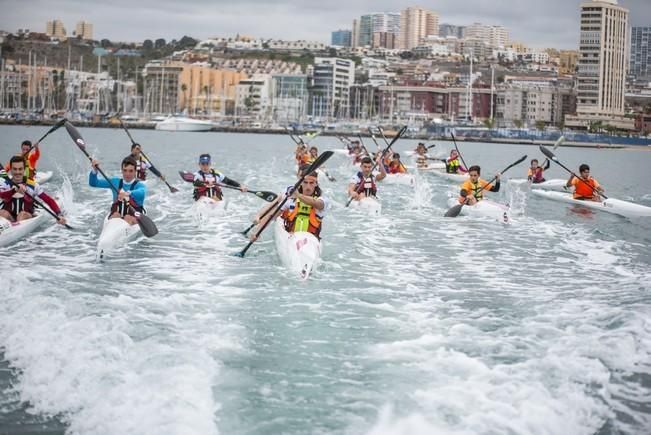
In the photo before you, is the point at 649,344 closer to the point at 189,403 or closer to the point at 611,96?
the point at 189,403

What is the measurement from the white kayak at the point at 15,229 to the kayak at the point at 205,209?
132 inches

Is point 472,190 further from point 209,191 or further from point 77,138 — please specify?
point 77,138

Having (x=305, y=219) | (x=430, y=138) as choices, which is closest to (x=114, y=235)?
(x=305, y=219)

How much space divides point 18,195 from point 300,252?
19.0ft

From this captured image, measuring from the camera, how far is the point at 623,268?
41.7 feet

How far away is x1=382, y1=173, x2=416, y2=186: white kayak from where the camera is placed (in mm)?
25609

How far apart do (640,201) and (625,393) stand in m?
23.0

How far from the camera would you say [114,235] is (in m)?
12.3

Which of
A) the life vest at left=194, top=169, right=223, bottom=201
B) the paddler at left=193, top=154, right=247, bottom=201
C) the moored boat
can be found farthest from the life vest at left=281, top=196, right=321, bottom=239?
the moored boat

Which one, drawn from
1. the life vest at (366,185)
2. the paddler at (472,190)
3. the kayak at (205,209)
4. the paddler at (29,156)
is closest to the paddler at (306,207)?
the kayak at (205,209)

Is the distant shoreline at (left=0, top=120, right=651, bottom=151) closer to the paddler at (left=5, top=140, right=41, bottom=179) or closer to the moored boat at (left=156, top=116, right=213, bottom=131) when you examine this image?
the moored boat at (left=156, top=116, right=213, bottom=131)

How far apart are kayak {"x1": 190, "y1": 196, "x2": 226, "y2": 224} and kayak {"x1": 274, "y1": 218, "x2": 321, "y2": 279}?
4.77 m

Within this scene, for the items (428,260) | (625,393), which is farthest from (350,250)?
(625,393)

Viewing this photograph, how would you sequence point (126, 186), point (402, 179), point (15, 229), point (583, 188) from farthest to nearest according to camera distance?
point (402, 179) < point (583, 188) < point (126, 186) < point (15, 229)
